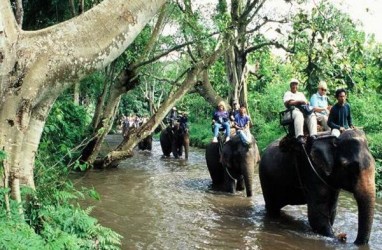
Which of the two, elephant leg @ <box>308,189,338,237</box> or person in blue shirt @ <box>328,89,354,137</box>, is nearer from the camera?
person in blue shirt @ <box>328,89,354,137</box>

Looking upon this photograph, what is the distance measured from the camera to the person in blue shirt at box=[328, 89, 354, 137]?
7398 mm

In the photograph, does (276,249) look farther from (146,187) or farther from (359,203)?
(146,187)

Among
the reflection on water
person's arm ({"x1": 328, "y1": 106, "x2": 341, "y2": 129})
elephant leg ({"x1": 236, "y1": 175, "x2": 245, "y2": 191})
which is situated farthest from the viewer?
elephant leg ({"x1": 236, "y1": 175, "x2": 245, "y2": 191})

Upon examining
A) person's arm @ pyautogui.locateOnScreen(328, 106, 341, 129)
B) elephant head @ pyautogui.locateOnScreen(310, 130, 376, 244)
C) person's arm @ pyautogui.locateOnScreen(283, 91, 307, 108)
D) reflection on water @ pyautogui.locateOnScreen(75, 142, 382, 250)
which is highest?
person's arm @ pyautogui.locateOnScreen(283, 91, 307, 108)

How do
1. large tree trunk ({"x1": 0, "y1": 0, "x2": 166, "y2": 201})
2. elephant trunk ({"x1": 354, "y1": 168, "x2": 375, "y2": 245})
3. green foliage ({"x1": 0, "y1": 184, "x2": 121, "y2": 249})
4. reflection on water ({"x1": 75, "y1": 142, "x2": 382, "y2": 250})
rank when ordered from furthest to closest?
1. reflection on water ({"x1": 75, "y1": 142, "x2": 382, "y2": 250})
2. elephant trunk ({"x1": 354, "y1": 168, "x2": 375, "y2": 245})
3. large tree trunk ({"x1": 0, "y1": 0, "x2": 166, "y2": 201})
4. green foliage ({"x1": 0, "y1": 184, "x2": 121, "y2": 249})

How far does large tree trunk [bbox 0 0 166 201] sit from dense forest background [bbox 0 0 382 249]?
2.01ft

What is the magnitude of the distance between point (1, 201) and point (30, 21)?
8153mm

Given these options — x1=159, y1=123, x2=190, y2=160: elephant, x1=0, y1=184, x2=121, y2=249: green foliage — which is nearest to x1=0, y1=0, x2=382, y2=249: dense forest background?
x1=0, y1=184, x2=121, y2=249: green foliage

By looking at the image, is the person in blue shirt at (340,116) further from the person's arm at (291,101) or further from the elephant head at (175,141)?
the elephant head at (175,141)

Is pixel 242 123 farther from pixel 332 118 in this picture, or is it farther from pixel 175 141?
pixel 175 141

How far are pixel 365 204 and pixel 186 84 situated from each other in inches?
296

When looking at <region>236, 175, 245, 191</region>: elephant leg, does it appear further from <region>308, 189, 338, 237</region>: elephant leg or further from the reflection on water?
<region>308, 189, 338, 237</region>: elephant leg

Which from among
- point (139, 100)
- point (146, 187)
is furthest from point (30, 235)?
point (139, 100)

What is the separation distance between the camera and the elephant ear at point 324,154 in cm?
733
